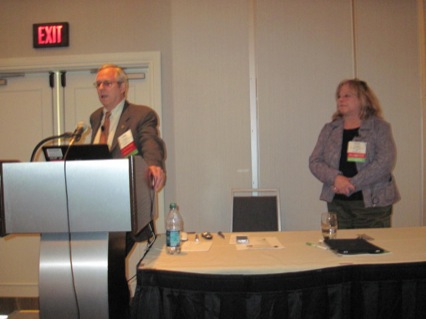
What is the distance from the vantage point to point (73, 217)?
1.29 m

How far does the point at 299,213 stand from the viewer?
3271 millimetres

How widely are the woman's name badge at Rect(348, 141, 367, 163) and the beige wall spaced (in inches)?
33.7

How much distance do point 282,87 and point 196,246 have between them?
6.61 feet

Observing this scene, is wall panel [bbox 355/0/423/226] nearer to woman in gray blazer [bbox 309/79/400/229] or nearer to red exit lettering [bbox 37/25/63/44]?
woman in gray blazer [bbox 309/79/400/229]

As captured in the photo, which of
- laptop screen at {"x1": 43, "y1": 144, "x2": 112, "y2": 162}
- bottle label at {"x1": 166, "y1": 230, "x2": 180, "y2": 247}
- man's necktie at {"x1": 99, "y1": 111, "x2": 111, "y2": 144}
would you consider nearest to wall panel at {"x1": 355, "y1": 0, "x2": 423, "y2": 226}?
man's necktie at {"x1": 99, "y1": 111, "x2": 111, "y2": 144}

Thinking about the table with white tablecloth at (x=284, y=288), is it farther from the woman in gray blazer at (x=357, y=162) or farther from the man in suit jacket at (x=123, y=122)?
the woman in gray blazer at (x=357, y=162)

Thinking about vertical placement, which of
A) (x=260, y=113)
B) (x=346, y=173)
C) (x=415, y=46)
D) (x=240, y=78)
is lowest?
(x=346, y=173)

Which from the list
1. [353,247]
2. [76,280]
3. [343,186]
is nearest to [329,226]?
[353,247]

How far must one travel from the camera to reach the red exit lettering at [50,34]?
11.2 feet

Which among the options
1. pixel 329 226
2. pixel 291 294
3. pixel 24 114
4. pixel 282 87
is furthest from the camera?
pixel 24 114

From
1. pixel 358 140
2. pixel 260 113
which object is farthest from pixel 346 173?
pixel 260 113

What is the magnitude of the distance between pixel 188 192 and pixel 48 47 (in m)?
1.97

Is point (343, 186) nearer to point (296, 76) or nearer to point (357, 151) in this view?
point (357, 151)

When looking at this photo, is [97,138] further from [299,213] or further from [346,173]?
[299,213]
